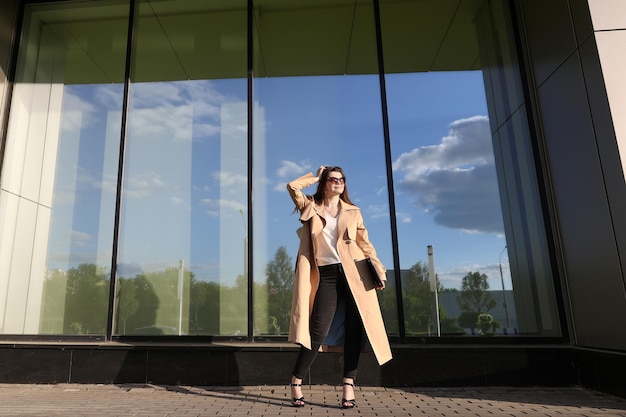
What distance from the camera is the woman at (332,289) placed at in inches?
128

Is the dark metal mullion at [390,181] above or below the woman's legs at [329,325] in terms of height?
above

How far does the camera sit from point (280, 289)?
4.58 metres

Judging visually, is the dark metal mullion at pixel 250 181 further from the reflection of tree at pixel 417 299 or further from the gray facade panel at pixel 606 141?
the gray facade panel at pixel 606 141

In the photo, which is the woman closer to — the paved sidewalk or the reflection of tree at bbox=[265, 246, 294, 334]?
the paved sidewalk

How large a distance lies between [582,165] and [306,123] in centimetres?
283

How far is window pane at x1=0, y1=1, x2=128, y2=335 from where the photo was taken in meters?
4.71

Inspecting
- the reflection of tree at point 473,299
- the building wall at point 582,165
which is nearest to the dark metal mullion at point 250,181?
the reflection of tree at point 473,299

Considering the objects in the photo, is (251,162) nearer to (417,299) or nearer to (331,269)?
(331,269)

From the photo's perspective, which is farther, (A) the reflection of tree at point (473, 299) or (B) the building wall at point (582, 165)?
(A) the reflection of tree at point (473, 299)

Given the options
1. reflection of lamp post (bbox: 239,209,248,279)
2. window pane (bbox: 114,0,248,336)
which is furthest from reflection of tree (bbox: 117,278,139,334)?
reflection of lamp post (bbox: 239,209,248,279)

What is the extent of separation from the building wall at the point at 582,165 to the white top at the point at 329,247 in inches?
85.0

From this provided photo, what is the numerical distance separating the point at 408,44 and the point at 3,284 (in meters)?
5.29

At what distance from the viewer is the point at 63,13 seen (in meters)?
5.61

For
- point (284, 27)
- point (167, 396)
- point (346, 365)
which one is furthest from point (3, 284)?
point (284, 27)
